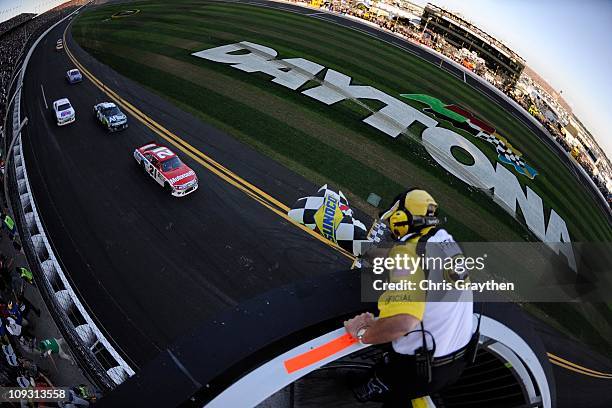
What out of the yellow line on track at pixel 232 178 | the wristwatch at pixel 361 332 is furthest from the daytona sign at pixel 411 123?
the wristwatch at pixel 361 332

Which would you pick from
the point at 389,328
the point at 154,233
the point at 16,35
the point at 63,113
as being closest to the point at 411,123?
the point at 154,233

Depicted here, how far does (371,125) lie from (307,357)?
18857mm

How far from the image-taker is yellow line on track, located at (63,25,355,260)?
15204 mm

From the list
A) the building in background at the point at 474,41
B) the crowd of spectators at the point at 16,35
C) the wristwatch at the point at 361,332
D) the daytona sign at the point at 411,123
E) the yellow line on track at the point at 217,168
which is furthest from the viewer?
the building in background at the point at 474,41

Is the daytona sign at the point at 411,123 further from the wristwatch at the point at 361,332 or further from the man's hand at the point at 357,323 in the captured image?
the wristwatch at the point at 361,332

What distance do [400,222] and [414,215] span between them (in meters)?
0.16

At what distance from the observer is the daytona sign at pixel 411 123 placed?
63.9 ft

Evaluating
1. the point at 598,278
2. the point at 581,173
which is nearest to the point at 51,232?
the point at 598,278

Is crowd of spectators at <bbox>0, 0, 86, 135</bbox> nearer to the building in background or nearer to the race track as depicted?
the race track

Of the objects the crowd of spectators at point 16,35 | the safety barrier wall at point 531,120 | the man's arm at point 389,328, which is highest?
the crowd of spectators at point 16,35

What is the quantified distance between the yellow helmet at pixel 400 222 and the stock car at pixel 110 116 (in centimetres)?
1863

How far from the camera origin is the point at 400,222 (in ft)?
12.6

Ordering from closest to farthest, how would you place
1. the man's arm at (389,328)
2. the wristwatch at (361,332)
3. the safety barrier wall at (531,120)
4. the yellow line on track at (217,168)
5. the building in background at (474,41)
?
the man's arm at (389,328)
the wristwatch at (361,332)
the yellow line on track at (217,168)
the safety barrier wall at (531,120)
the building in background at (474,41)

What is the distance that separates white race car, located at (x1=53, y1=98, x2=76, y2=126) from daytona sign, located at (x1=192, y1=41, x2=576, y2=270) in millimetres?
9744
